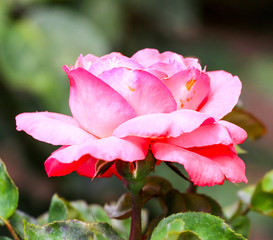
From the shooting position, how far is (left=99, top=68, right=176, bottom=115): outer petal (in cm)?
29

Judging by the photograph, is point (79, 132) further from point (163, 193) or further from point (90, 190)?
point (90, 190)

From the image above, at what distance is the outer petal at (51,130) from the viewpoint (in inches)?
11.2

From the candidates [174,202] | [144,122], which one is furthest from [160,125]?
[174,202]

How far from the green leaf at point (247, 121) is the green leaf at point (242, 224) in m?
0.09

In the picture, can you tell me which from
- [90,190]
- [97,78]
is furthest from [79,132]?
[90,190]

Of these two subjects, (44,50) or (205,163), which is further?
(44,50)

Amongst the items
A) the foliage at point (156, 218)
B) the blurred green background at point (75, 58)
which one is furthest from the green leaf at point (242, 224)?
the blurred green background at point (75, 58)

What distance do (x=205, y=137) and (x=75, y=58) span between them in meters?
1.05

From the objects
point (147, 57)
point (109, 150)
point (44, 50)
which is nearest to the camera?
point (109, 150)

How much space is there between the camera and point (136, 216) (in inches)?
12.6

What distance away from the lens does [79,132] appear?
0.30m

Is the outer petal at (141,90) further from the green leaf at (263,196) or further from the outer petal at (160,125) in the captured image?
the green leaf at (263,196)

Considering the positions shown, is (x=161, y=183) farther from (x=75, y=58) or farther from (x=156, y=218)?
(x=75, y=58)

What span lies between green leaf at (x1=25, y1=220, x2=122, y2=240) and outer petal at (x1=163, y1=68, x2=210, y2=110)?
96mm
